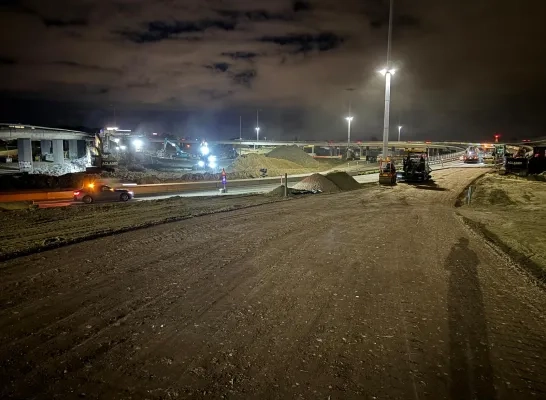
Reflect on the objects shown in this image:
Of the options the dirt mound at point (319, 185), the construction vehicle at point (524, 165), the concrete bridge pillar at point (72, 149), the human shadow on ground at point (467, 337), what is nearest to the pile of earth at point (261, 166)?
the dirt mound at point (319, 185)

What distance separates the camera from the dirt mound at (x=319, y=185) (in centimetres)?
2269

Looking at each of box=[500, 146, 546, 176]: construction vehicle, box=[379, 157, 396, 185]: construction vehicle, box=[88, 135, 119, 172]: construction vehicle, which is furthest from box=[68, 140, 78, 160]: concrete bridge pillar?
box=[500, 146, 546, 176]: construction vehicle

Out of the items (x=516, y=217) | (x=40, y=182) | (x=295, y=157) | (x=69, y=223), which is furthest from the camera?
(x=295, y=157)

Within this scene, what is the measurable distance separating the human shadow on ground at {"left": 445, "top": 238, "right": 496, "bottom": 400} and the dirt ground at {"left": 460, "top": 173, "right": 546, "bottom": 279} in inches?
71.6

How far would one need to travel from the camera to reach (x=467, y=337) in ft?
15.6

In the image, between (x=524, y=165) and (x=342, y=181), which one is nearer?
(x=342, y=181)

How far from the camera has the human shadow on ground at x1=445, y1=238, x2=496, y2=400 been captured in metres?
3.74

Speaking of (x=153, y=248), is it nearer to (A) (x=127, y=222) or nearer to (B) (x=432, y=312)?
(A) (x=127, y=222)

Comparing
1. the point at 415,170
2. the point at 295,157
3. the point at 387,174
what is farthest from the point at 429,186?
the point at 295,157

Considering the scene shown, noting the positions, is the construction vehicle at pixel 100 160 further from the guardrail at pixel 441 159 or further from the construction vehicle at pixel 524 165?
the guardrail at pixel 441 159

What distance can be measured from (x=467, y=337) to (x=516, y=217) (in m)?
11.2

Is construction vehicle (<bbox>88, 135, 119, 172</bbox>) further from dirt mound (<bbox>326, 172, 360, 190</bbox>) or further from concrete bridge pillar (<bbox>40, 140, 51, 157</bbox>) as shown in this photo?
concrete bridge pillar (<bbox>40, 140, 51, 157</bbox>)

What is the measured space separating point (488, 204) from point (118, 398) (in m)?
19.1

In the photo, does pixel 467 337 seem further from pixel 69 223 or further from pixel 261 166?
pixel 261 166
